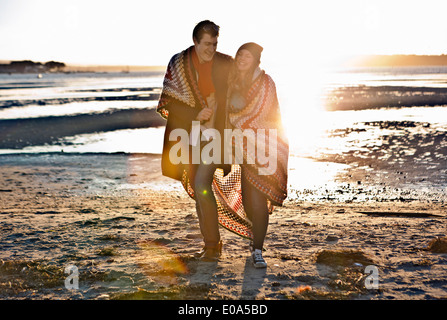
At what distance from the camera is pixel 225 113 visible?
15.0 feet

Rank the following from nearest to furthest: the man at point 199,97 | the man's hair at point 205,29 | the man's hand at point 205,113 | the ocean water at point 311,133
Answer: the man's hair at point 205,29 < the man's hand at point 205,113 < the man at point 199,97 < the ocean water at point 311,133

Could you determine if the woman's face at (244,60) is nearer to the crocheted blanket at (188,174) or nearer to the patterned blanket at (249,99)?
the patterned blanket at (249,99)

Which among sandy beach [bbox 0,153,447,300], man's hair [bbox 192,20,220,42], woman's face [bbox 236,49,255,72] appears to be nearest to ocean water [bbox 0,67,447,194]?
sandy beach [bbox 0,153,447,300]

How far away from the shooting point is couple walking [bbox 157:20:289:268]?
4.40 m

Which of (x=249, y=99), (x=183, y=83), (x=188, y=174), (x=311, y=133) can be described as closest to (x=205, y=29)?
(x=183, y=83)

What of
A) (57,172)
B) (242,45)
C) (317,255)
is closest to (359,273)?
(317,255)

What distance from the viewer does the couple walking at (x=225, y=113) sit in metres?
4.40

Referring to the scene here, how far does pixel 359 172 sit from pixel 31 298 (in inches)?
296

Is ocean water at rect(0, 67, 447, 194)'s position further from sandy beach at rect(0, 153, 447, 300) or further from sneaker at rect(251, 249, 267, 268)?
sneaker at rect(251, 249, 267, 268)

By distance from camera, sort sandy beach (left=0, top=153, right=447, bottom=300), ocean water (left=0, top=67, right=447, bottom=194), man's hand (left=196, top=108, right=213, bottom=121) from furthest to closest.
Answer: ocean water (left=0, top=67, right=447, bottom=194), man's hand (left=196, top=108, right=213, bottom=121), sandy beach (left=0, top=153, right=447, bottom=300)

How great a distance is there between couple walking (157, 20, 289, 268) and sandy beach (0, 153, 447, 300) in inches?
17.8

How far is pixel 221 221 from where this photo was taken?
16.5ft

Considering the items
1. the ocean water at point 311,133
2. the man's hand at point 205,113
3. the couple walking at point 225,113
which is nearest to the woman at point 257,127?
the couple walking at point 225,113
